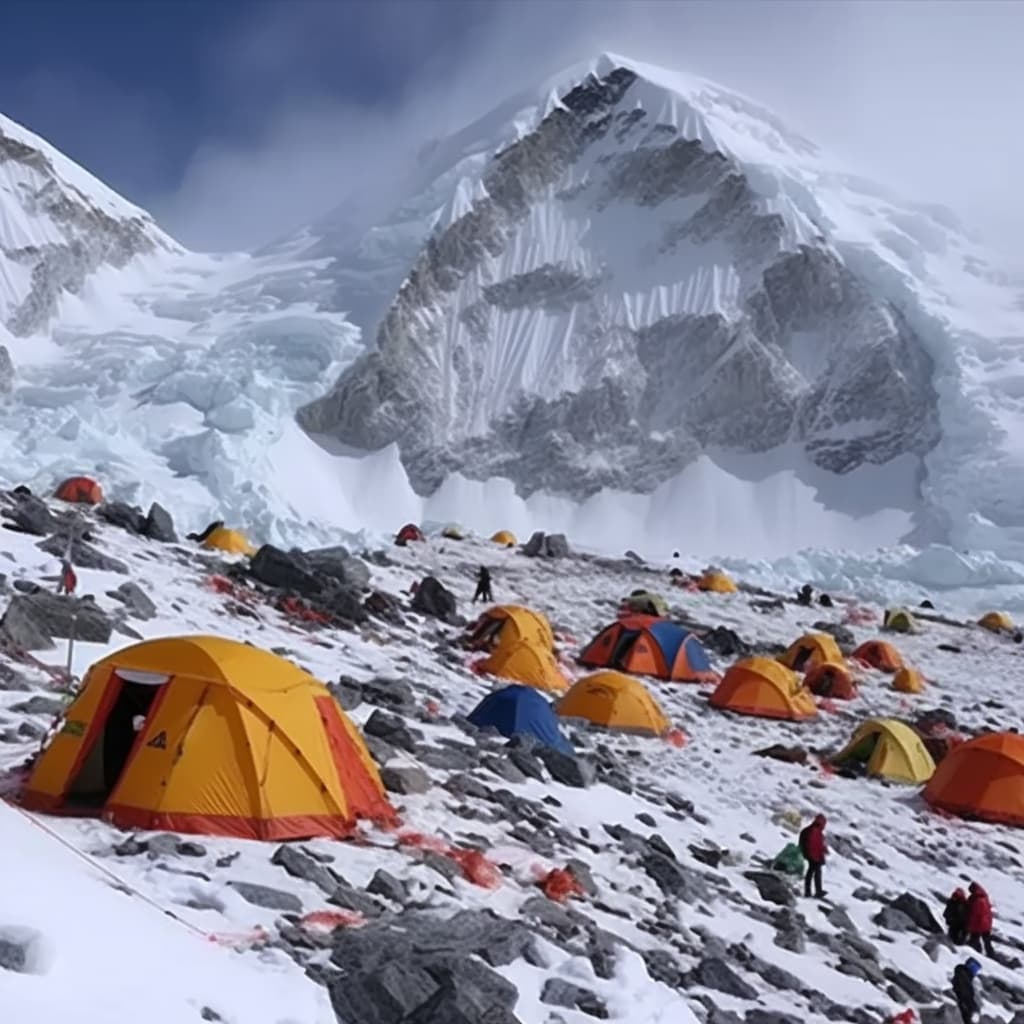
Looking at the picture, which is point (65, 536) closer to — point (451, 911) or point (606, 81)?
point (451, 911)

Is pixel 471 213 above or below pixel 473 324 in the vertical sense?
above

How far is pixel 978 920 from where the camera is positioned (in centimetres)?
1191

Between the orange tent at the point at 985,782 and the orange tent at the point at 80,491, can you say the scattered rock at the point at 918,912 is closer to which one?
the orange tent at the point at 985,782

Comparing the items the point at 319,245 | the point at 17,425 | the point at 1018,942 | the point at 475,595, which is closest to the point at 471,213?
the point at 319,245

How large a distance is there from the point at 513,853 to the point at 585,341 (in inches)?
3342

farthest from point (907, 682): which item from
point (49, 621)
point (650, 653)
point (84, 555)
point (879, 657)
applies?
point (49, 621)

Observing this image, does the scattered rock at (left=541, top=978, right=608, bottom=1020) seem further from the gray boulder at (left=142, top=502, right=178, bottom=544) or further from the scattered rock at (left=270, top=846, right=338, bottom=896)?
the gray boulder at (left=142, top=502, right=178, bottom=544)

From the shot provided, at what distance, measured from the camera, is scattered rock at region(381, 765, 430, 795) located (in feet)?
→ 38.6

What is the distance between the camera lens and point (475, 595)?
1276 inches

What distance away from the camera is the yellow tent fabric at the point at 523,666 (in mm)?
22219

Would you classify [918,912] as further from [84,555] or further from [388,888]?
[84,555]

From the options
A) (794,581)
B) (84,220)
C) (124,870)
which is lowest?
(124,870)

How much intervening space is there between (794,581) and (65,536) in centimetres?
4436

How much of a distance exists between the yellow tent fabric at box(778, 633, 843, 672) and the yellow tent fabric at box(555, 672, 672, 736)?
10561 mm
